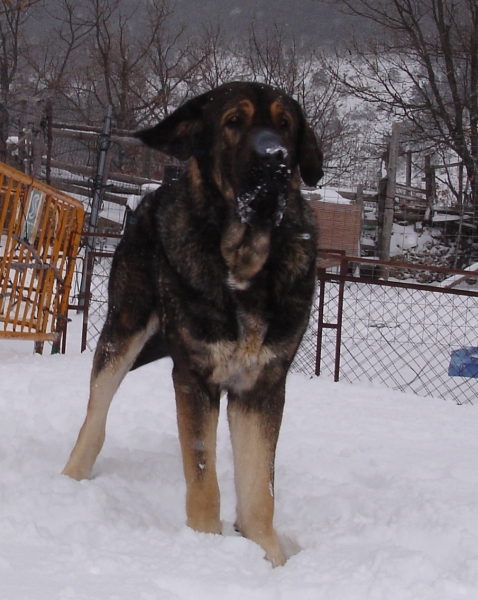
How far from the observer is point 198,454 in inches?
93.6

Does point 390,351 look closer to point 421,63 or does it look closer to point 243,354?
point 243,354

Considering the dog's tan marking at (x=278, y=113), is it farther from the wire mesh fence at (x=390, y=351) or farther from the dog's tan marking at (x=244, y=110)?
the wire mesh fence at (x=390, y=351)

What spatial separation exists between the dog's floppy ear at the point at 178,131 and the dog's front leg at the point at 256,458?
0.97 metres

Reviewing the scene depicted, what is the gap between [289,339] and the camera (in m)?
2.48

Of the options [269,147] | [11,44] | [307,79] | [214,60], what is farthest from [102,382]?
[11,44]

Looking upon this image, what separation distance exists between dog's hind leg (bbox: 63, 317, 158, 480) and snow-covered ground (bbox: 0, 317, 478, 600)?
12 centimetres

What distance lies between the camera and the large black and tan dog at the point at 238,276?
2.37 meters

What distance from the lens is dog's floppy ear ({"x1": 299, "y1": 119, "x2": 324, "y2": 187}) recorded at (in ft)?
8.60

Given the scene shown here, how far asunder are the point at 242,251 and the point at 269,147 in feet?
1.41

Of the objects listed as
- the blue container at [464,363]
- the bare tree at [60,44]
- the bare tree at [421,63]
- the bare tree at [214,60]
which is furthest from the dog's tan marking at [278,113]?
the bare tree at [60,44]

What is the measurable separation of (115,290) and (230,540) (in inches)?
53.1

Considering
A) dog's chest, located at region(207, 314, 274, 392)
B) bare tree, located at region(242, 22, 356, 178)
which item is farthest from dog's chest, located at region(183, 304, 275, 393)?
bare tree, located at region(242, 22, 356, 178)

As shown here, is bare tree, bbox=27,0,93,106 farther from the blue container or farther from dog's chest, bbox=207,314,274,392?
dog's chest, bbox=207,314,274,392

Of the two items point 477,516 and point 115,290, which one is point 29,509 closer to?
point 115,290
